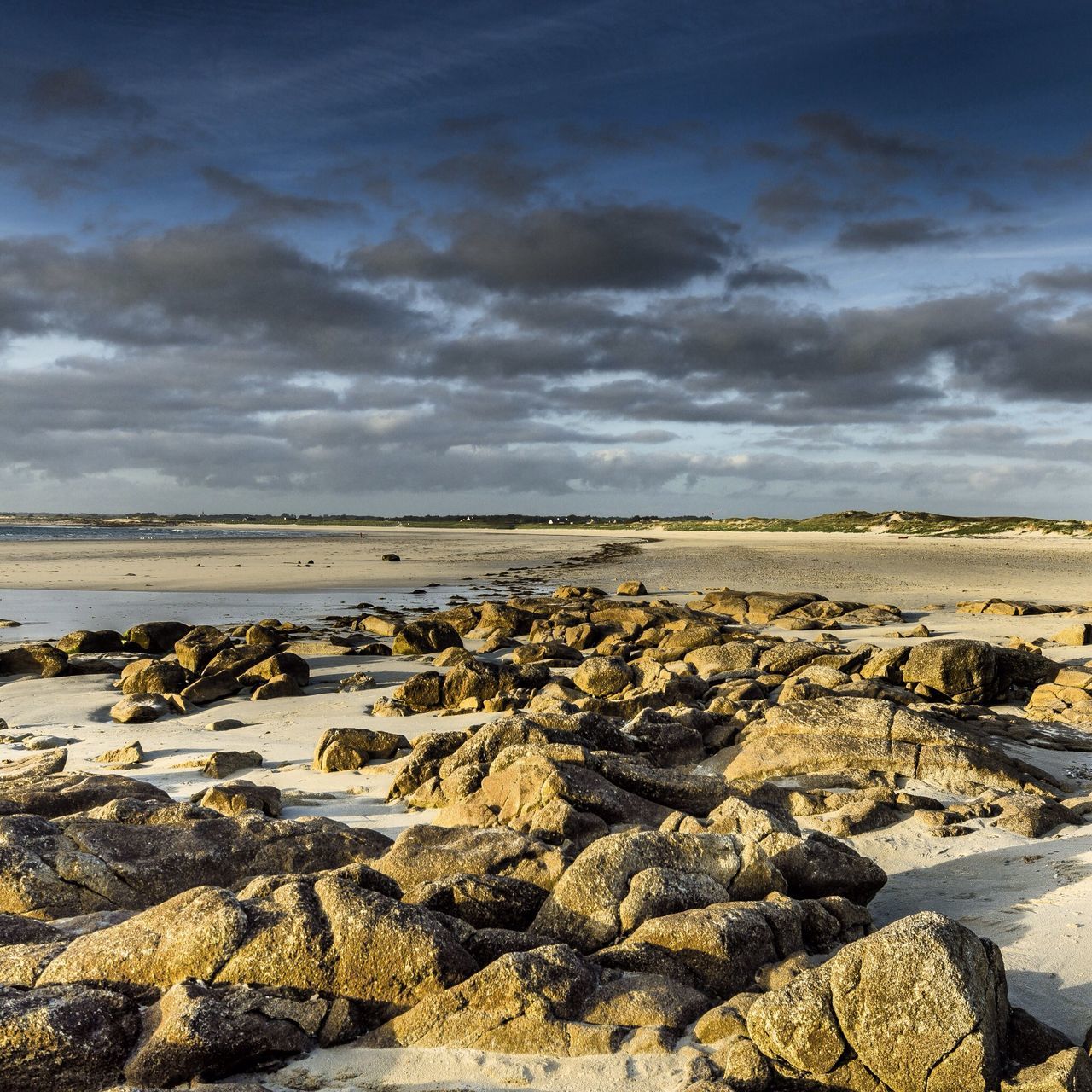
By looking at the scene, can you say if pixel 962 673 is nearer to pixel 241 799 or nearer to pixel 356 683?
pixel 356 683

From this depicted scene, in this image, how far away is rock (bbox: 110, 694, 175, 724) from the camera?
12.7 metres

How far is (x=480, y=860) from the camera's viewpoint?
6258 millimetres

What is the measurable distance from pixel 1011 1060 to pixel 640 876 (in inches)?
82.8

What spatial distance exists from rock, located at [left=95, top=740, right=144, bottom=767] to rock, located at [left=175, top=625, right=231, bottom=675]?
4.87 meters

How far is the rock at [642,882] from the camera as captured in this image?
538 cm

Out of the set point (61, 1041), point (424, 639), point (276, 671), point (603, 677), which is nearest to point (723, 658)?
point (603, 677)

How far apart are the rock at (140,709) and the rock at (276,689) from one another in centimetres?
126

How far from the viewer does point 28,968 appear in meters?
4.73

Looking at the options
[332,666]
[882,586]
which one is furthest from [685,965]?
[882,586]

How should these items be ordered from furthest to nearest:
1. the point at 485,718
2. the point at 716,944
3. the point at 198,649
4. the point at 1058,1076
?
the point at 198,649 < the point at 485,718 < the point at 716,944 < the point at 1058,1076

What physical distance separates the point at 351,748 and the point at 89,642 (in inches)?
456

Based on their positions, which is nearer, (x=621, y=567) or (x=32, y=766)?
(x=32, y=766)

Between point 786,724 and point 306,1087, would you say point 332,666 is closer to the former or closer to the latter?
point 786,724

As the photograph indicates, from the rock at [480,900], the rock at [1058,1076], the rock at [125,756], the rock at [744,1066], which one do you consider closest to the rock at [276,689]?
the rock at [125,756]
